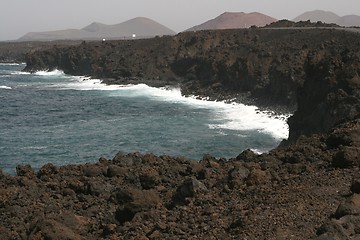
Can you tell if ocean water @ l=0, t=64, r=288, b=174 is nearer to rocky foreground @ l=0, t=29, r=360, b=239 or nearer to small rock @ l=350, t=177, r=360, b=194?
rocky foreground @ l=0, t=29, r=360, b=239

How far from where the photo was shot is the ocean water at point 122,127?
31.3 metres

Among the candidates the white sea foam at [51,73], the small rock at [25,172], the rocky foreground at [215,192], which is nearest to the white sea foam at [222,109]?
the rocky foreground at [215,192]

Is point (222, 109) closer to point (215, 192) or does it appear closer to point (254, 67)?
point (254, 67)

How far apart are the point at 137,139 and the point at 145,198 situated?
905 inches

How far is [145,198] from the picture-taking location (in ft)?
41.6

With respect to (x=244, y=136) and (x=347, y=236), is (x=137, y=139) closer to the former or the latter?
(x=244, y=136)

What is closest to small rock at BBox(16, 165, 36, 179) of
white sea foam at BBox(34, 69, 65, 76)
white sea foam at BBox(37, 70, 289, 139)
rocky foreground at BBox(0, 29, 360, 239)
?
rocky foreground at BBox(0, 29, 360, 239)

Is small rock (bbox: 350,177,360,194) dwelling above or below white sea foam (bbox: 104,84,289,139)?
above

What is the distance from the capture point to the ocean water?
103 feet

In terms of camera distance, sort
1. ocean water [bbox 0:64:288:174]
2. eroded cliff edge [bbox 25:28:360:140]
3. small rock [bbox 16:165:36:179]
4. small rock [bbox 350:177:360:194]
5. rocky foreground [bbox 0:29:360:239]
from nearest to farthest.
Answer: rocky foreground [bbox 0:29:360:239] → small rock [bbox 350:177:360:194] → small rock [bbox 16:165:36:179] → eroded cliff edge [bbox 25:28:360:140] → ocean water [bbox 0:64:288:174]

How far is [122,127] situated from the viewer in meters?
40.8

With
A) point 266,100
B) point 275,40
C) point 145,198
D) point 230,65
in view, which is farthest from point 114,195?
point 275,40

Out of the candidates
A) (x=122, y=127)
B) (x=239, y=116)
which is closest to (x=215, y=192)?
(x=122, y=127)

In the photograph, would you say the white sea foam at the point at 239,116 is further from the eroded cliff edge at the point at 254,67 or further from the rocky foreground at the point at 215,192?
the rocky foreground at the point at 215,192
